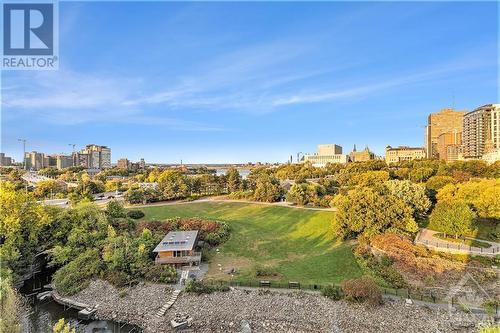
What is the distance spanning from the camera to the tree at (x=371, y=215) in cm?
3112

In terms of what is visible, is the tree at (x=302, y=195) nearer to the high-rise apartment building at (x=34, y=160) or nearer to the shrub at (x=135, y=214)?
the shrub at (x=135, y=214)

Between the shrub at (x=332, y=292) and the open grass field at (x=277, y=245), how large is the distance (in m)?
2.03

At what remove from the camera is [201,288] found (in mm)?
24547

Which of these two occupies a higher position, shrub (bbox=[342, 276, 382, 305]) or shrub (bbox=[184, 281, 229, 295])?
shrub (bbox=[342, 276, 382, 305])

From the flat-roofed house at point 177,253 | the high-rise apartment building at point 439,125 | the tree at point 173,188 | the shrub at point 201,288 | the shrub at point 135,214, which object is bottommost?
the shrub at point 201,288

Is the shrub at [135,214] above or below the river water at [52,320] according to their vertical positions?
above

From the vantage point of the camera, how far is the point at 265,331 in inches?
797

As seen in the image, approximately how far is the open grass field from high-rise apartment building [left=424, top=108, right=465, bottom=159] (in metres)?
159

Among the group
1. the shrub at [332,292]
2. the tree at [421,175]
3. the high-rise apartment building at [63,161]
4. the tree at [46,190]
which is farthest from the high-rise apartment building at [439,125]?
the high-rise apartment building at [63,161]

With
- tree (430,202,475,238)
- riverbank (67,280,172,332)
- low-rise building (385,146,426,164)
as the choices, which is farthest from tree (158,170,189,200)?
low-rise building (385,146,426,164)

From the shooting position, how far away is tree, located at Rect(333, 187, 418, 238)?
3112cm

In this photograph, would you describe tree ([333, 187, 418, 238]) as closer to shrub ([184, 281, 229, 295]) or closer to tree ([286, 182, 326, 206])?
tree ([286, 182, 326, 206])

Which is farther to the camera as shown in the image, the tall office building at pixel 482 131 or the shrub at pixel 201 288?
the tall office building at pixel 482 131

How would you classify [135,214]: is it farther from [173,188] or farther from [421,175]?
[421,175]
